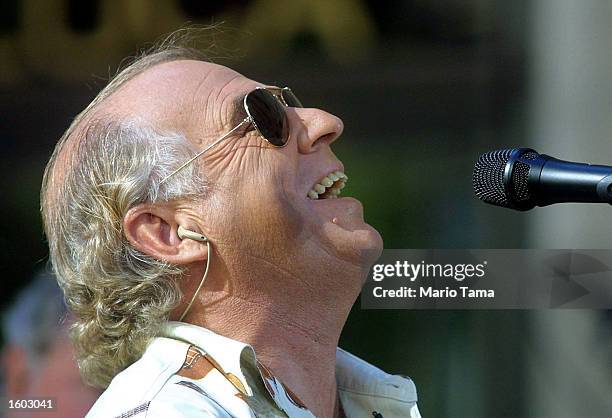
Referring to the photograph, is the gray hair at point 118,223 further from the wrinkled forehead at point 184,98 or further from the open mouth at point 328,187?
the open mouth at point 328,187

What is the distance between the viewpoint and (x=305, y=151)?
7.32 feet

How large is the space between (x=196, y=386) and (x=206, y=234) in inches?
14.3

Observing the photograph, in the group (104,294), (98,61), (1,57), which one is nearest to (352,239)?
(104,294)

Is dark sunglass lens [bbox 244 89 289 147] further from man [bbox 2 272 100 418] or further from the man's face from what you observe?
man [bbox 2 272 100 418]

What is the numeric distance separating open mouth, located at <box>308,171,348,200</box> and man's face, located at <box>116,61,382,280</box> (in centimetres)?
2

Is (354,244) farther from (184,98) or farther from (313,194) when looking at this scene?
(184,98)

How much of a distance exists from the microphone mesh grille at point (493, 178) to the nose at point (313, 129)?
1.55ft

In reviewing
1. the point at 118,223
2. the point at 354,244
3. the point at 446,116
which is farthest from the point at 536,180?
the point at 446,116

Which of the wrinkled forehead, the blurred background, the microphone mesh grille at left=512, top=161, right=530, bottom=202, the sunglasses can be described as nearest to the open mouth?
the sunglasses

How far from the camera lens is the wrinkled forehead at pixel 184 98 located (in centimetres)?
216

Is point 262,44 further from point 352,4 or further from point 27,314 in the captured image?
point 27,314

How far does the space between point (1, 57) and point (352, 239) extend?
86.5 inches

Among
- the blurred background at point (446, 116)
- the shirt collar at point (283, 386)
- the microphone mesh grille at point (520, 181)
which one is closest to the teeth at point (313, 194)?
the shirt collar at point (283, 386)

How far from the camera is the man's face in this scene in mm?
2102
